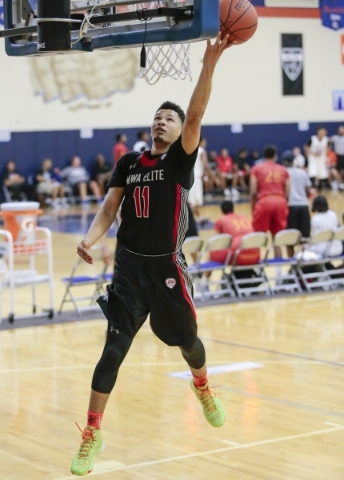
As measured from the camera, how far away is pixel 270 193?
1267 cm

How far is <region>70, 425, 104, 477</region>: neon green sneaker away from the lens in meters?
4.99

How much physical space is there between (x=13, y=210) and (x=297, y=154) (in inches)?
621

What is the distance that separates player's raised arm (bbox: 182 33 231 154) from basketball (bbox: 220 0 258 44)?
457mm

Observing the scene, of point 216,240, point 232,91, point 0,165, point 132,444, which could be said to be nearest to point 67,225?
point 0,165

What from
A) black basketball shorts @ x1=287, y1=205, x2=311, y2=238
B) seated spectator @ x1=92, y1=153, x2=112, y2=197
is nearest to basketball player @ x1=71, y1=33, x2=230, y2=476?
black basketball shorts @ x1=287, y1=205, x2=311, y2=238

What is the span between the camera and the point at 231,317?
35.0ft

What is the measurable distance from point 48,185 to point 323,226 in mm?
11243

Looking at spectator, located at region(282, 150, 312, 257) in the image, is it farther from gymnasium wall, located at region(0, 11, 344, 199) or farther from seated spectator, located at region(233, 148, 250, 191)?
seated spectator, located at region(233, 148, 250, 191)

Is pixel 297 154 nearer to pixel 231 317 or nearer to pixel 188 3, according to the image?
pixel 231 317

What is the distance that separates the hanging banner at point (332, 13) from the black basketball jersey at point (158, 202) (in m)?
14.4

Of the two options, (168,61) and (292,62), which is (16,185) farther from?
(168,61)

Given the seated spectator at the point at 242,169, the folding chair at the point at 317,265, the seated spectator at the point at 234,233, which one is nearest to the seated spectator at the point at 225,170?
the seated spectator at the point at 242,169

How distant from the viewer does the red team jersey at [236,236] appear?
11594 mm

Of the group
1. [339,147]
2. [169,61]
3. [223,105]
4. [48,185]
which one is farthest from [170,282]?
[339,147]
